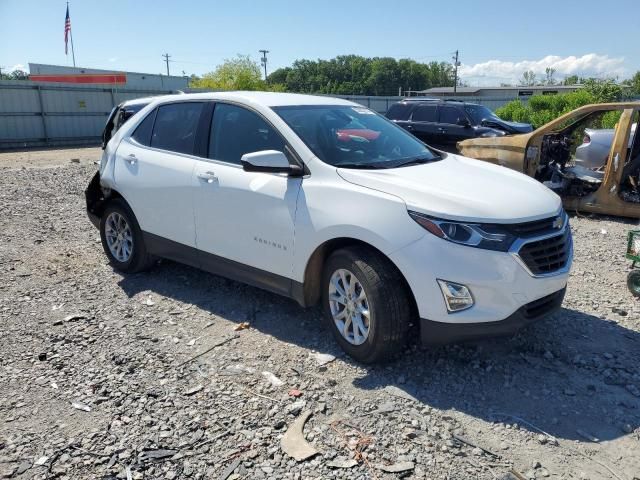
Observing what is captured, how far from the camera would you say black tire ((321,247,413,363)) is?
3420 millimetres

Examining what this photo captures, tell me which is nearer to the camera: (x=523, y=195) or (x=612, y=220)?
(x=523, y=195)

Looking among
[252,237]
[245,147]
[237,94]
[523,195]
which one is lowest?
[252,237]

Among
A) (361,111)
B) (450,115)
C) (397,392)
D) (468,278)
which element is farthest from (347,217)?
(450,115)

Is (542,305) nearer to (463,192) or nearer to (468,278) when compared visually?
(468,278)

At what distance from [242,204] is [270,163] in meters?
0.52

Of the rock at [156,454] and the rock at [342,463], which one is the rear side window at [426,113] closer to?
the rock at [342,463]

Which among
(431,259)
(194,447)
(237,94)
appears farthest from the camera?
(237,94)

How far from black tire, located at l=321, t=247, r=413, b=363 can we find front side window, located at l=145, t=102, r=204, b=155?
6.59 ft

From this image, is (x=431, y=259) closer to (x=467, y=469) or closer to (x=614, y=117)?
(x=467, y=469)

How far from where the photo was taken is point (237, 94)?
4598 mm

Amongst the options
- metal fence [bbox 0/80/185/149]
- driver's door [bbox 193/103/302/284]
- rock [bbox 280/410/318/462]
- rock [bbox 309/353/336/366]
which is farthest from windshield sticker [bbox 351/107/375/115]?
metal fence [bbox 0/80/185/149]

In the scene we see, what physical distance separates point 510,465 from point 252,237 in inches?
93.2

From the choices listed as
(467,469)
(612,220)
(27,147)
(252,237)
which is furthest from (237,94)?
(27,147)

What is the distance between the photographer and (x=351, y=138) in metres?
4.25
